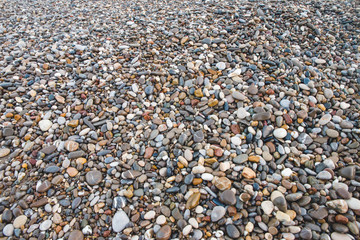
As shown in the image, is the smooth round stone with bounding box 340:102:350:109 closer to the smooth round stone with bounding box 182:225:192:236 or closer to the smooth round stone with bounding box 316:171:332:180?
the smooth round stone with bounding box 316:171:332:180

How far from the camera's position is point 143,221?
6.82 ft

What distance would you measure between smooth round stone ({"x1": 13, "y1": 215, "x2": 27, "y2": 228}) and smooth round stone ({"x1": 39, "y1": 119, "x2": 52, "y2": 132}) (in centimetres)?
101

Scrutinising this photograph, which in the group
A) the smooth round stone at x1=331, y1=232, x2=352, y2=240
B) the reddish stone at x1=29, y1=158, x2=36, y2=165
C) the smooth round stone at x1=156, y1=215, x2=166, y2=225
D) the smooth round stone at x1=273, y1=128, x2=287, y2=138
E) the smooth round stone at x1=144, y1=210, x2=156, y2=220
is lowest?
the reddish stone at x1=29, y1=158, x2=36, y2=165

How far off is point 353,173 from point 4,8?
7426 millimetres

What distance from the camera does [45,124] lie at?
279cm

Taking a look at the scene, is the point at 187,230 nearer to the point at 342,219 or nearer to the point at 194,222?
the point at 194,222

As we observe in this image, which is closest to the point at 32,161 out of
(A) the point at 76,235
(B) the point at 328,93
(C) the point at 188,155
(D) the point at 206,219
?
(A) the point at 76,235

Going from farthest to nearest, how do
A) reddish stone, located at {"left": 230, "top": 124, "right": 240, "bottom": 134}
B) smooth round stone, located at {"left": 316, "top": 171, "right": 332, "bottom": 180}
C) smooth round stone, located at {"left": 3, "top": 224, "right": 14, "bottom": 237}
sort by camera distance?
reddish stone, located at {"left": 230, "top": 124, "right": 240, "bottom": 134}
smooth round stone, located at {"left": 316, "top": 171, "right": 332, "bottom": 180}
smooth round stone, located at {"left": 3, "top": 224, "right": 14, "bottom": 237}

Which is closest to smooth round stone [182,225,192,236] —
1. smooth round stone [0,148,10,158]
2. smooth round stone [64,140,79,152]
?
smooth round stone [64,140,79,152]

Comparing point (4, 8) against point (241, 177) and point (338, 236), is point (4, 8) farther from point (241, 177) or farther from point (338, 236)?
point (338, 236)

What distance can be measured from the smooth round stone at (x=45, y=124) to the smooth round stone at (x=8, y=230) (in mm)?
1073

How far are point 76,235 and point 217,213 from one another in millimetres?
1215

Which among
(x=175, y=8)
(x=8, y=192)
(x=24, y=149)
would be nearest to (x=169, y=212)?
(x=8, y=192)

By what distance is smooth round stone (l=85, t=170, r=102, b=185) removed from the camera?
7.60ft
